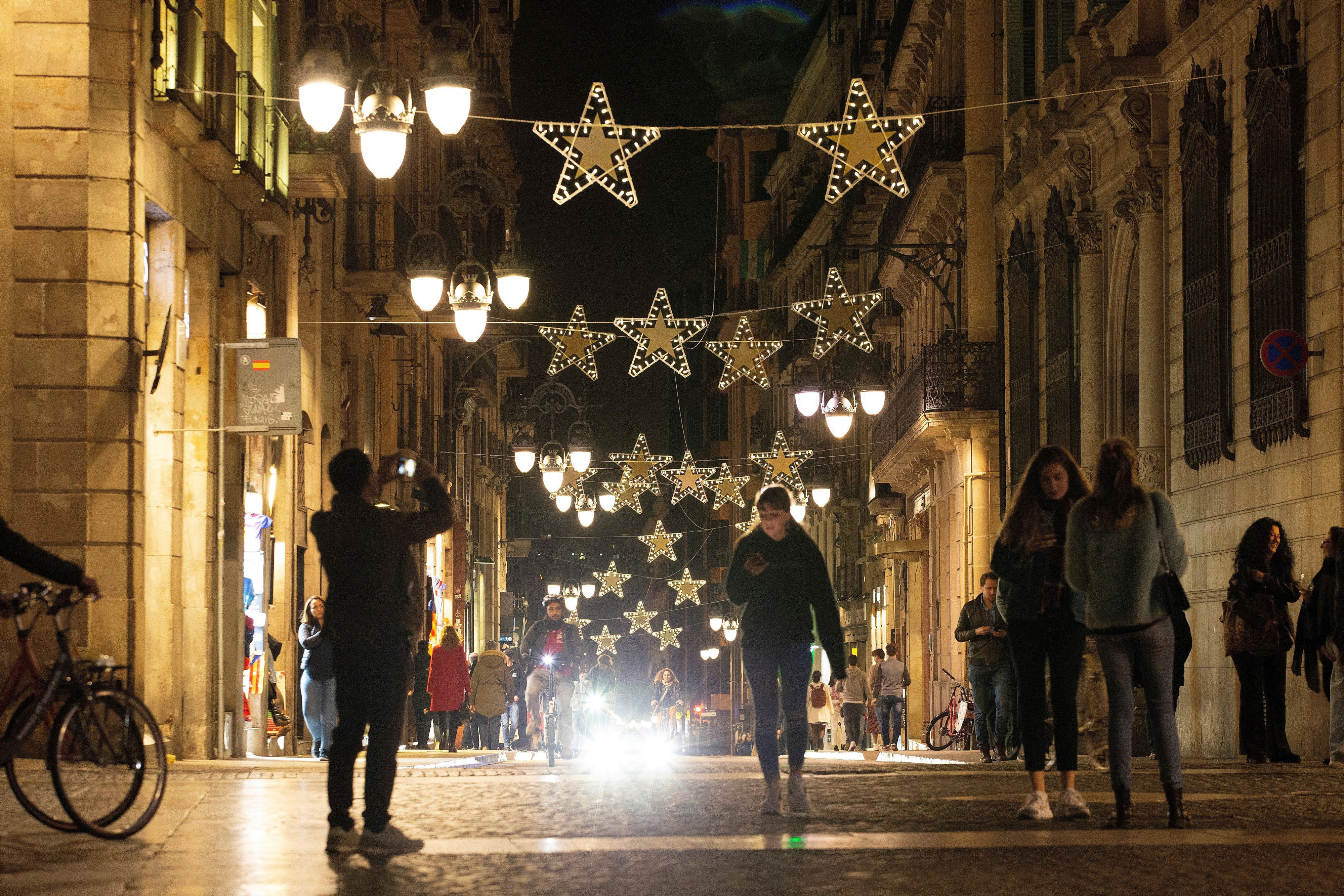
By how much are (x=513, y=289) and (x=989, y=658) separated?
612cm

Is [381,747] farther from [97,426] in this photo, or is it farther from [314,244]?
[314,244]

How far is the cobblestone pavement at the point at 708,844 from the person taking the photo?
7.07m

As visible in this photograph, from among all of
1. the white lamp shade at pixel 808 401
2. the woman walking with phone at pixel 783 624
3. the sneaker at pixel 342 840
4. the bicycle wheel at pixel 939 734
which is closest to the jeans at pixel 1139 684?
the woman walking with phone at pixel 783 624

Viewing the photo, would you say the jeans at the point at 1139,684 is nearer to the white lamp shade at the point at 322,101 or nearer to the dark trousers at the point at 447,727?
the white lamp shade at the point at 322,101

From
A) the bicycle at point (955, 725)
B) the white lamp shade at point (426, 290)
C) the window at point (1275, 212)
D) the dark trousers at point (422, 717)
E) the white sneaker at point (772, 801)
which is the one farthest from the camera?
the bicycle at point (955, 725)

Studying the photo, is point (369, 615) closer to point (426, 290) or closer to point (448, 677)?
point (426, 290)

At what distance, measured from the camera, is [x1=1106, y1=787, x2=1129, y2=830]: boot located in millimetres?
9117

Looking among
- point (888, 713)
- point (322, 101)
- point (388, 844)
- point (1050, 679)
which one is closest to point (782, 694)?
point (1050, 679)

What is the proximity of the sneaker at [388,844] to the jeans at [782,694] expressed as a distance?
2322mm

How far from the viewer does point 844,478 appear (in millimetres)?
52625

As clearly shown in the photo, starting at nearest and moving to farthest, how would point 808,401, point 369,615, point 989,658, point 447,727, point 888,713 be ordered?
point 369,615, point 989,658, point 447,727, point 808,401, point 888,713

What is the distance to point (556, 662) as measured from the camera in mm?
22094

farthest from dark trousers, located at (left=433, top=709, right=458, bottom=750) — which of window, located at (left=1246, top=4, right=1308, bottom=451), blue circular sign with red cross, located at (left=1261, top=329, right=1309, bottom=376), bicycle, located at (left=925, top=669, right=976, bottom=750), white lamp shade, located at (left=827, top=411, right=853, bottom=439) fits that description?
blue circular sign with red cross, located at (left=1261, top=329, right=1309, bottom=376)

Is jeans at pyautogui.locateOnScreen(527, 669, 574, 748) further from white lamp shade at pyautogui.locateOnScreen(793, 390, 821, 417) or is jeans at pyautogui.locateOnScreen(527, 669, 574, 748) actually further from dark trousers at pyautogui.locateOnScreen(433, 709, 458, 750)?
white lamp shade at pyautogui.locateOnScreen(793, 390, 821, 417)
